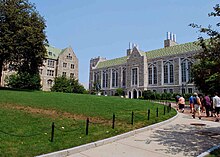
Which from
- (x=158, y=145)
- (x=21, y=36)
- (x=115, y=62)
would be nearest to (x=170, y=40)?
(x=115, y=62)

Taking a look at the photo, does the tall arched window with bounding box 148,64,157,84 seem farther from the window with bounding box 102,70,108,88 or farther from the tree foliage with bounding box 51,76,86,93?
the tree foliage with bounding box 51,76,86,93

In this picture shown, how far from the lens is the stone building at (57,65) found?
74481 mm

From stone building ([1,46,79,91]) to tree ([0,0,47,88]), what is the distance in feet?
133

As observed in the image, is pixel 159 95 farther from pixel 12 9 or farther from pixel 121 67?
pixel 12 9

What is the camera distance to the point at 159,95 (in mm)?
57625

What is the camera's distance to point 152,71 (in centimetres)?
7131

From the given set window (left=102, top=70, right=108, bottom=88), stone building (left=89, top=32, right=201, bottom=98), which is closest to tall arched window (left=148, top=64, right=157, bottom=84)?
stone building (left=89, top=32, right=201, bottom=98)

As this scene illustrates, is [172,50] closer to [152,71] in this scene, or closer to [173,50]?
[173,50]

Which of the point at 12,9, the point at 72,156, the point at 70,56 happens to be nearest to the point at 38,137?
the point at 72,156

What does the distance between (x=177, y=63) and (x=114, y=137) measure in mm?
59258

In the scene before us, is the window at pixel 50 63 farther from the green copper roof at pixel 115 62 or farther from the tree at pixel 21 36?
the tree at pixel 21 36

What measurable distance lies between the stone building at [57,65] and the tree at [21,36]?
4067 centimetres

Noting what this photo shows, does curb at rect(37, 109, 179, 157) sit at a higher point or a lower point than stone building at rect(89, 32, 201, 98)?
lower

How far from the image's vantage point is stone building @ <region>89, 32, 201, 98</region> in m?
62.3
